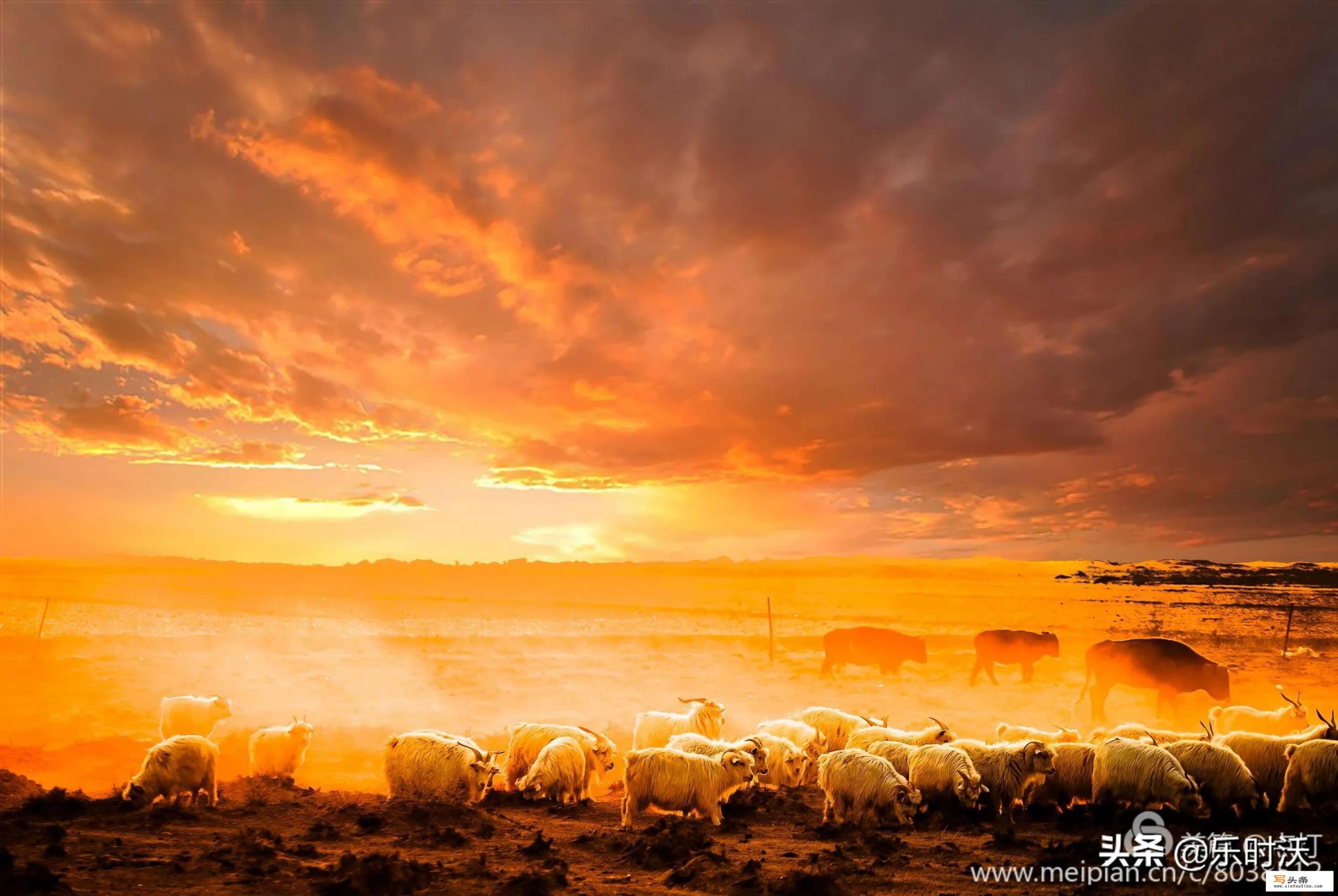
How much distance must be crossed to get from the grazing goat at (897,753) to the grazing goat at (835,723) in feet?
8.54

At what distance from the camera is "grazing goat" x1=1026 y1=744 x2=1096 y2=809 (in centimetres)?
973

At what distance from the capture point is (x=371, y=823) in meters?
8.66

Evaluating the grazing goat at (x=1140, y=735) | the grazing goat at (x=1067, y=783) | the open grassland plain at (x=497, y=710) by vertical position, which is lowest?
the open grassland plain at (x=497, y=710)

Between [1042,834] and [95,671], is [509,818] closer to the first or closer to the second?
[1042,834]

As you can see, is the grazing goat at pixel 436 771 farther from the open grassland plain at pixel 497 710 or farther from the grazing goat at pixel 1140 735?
the grazing goat at pixel 1140 735

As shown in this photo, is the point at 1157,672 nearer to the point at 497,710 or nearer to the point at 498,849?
the point at 497,710

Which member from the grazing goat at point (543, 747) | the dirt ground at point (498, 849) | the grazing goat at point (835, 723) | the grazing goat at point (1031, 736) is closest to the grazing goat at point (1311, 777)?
the dirt ground at point (498, 849)

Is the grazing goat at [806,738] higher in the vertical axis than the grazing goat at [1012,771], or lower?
lower

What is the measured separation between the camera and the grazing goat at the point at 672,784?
948cm

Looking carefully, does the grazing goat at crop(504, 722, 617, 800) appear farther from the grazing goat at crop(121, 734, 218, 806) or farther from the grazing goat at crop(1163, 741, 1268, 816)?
the grazing goat at crop(1163, 741, 1268, 816)

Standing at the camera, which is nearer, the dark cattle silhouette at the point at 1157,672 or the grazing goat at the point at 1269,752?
the grazing goat at the point at 1269,752

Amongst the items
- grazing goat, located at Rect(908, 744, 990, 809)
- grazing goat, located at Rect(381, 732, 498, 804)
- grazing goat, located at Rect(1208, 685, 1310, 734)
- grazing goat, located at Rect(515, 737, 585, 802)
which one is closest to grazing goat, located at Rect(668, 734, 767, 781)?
grazing goat, located at Rect(515, 737, 585, 802)

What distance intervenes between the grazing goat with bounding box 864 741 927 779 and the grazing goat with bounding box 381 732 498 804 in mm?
5949

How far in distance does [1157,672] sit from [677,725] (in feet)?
46.6
